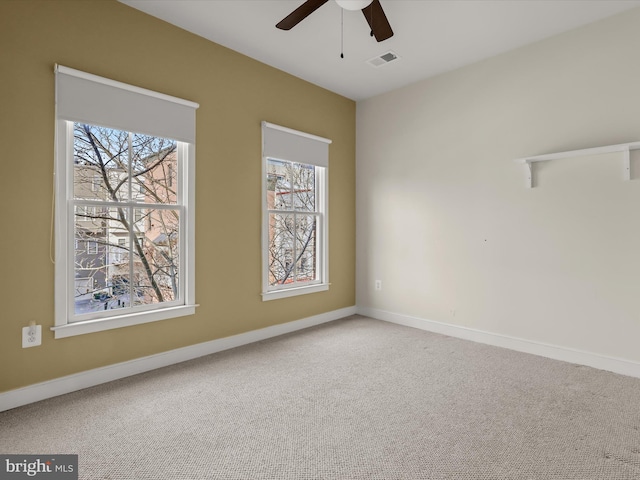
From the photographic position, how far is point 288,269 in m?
4.01

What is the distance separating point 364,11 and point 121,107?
1839 millimetres

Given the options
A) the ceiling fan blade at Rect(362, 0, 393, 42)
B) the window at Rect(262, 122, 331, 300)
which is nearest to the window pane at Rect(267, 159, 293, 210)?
the window at Rect(262, 122, 331, 300)

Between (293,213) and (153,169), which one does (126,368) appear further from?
(293,213)

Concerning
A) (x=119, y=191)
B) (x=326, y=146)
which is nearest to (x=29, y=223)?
(x=119, y=191)

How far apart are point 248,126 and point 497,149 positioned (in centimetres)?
242

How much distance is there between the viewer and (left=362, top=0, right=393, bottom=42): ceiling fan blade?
2.15 meters

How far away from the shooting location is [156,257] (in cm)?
295

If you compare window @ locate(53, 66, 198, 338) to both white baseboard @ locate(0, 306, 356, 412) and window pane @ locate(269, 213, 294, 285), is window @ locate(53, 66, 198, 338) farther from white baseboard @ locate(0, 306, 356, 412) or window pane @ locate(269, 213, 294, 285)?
window pane @ locate(269, 213, 294, 285)

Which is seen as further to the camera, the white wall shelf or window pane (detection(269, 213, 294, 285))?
window pane (detection(269, 213, 294, 285))

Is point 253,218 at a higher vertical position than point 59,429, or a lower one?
higher

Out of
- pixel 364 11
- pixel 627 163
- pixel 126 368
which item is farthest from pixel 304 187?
pixel 627 163

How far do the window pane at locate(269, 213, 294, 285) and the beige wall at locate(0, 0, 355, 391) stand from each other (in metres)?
0.27

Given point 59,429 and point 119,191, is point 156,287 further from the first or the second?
point 59,429

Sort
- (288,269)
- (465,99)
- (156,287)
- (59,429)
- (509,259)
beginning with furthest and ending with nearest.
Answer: (288,269) → (465,99) → (509,259) → (156,287) → (59,429)
